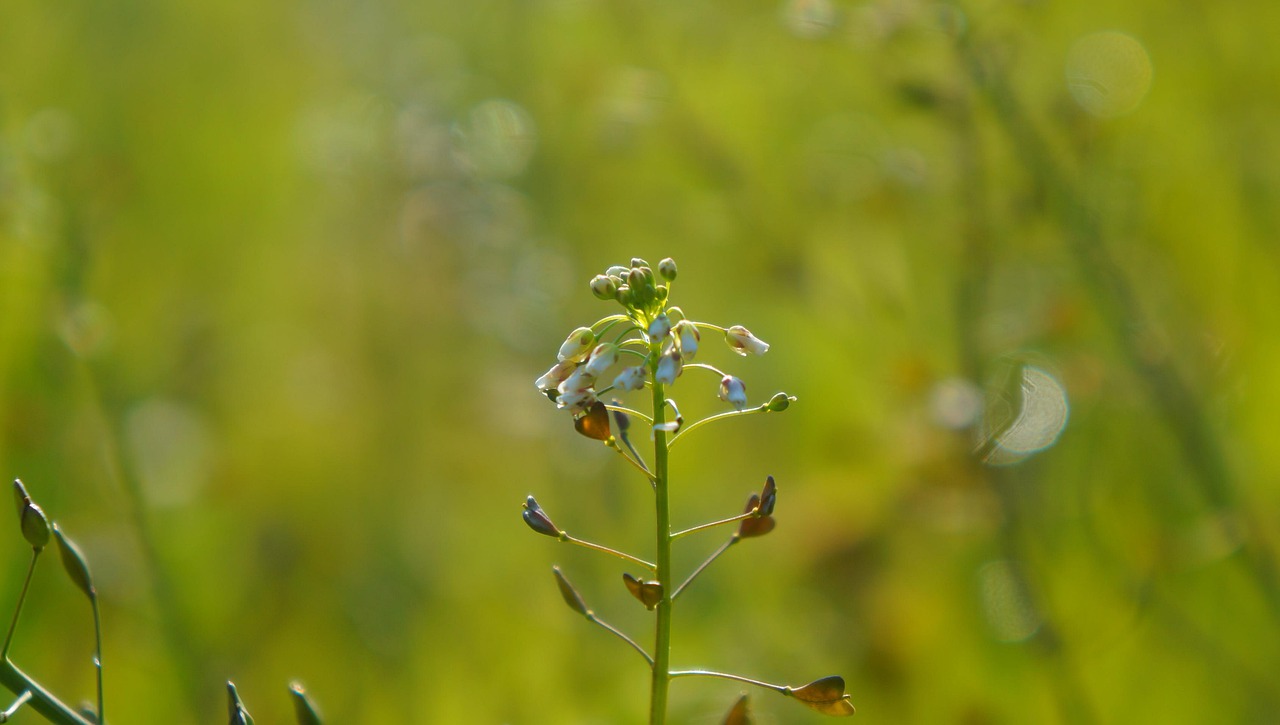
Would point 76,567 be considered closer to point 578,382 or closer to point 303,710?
point 303,710

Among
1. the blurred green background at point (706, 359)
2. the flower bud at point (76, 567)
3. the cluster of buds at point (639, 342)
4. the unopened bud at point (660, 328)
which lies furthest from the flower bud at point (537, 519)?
the blurred green background at point (706, 359)

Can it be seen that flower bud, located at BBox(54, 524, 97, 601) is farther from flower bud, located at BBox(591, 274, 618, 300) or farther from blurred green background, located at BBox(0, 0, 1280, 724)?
blurred green background, located at BBox(0, 0, 1280, 724)


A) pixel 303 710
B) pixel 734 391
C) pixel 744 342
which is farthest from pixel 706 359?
pixel 303 710

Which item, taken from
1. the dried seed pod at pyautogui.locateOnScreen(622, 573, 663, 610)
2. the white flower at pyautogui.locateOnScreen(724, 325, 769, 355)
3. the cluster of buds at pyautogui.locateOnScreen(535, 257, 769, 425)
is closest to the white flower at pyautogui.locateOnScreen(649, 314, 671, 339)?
the cluster of buds at pyautogui.locateOnScreen(535, 257, 769, 425)

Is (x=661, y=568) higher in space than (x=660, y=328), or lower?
lower

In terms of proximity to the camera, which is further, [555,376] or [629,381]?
[555,376]

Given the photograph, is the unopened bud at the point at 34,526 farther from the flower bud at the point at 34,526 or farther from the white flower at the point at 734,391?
the white flower at the point at 734,391

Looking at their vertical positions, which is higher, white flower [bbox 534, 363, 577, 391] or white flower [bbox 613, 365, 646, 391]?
white flower [bbox 534, 363, 577, 391]
